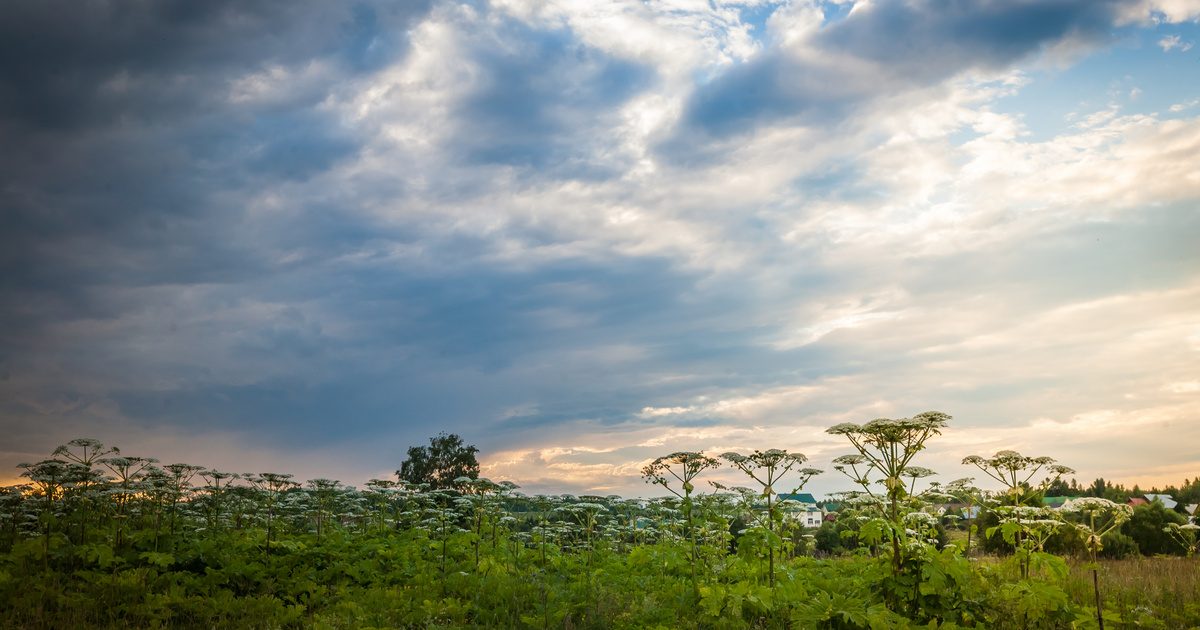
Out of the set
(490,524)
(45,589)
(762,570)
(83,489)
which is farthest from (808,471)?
(83,489)

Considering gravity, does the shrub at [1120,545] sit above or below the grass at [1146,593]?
below

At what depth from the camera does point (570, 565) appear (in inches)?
535

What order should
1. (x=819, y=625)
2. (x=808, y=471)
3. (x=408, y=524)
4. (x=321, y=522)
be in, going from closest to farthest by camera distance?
1. (x=819, y=625)
2. (x=808, y=471)
3. (x=321, y=522)
4. (x=408, y=524)

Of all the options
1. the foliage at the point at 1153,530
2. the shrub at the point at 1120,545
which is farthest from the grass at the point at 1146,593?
the foliage at the point at 1153,530

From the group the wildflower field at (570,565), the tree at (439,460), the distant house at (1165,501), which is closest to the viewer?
the wildflower field at (570,565)

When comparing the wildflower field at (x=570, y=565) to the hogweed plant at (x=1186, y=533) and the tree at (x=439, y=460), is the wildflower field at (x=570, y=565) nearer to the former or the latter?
the hogweed plant at (x=1186, y=533)

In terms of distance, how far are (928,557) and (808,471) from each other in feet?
7.21

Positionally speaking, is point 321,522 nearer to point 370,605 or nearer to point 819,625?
point 370,605

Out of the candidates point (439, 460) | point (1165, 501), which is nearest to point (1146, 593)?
point (1165, 501)

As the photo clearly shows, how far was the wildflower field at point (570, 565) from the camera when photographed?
30.5 feet

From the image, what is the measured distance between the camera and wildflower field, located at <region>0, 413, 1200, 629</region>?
366 inches

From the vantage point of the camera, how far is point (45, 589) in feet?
39.2

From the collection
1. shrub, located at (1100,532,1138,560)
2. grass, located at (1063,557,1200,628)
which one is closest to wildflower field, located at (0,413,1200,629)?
grass, located at (1063,557,1200,628)

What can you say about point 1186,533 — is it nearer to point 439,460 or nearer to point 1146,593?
point 1146,593
